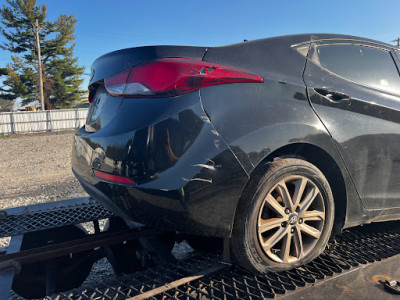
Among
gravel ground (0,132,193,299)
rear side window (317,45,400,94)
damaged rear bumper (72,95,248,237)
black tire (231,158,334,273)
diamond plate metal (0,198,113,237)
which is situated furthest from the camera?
gravel ground (0,132,193,299)

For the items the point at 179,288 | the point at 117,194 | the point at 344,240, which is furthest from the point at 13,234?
the point at 344,240

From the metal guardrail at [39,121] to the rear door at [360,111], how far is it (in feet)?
75.3

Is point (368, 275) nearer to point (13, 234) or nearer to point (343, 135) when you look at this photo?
point (343, 135)

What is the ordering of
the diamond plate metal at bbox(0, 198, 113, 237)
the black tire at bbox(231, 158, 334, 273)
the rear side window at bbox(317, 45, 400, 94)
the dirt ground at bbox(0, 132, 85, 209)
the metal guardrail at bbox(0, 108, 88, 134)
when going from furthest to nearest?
the metal guardrail at bbox(0, 108, 88, 134)
the dirt ground at bbox(0, 132, 85, 209)
the diamond plate metal at bbox(0, 198, 113, 237)
the rear side window at bbox(317, 45, 400, 94)
the black tire at bbox(231, 158, 334, 273)

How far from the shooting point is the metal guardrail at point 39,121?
830 inches

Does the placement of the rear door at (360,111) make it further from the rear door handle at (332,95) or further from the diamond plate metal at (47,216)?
the diamond plate metal at (47,216)

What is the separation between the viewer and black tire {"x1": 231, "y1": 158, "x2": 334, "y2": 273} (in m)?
1.88

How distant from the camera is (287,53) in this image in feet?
6.96

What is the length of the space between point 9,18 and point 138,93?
130 feet

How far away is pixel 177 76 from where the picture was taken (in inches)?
70.4

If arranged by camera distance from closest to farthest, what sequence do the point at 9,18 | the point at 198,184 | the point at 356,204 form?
the point at 198,184, the point at 356,204, the point at 9,18

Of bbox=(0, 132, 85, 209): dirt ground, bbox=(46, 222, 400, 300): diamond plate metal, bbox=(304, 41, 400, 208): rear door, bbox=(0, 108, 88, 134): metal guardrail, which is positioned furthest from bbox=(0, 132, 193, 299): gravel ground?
bbox=(0, 108, 88, 134): metal guardrail

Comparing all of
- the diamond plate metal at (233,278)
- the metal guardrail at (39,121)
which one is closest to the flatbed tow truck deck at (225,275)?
the diamond plate metal at (233,278)

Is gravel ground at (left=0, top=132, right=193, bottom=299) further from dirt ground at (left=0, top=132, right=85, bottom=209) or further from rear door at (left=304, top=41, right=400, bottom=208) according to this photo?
rear door at (left=304, top=41, right=400, bottom=208)
